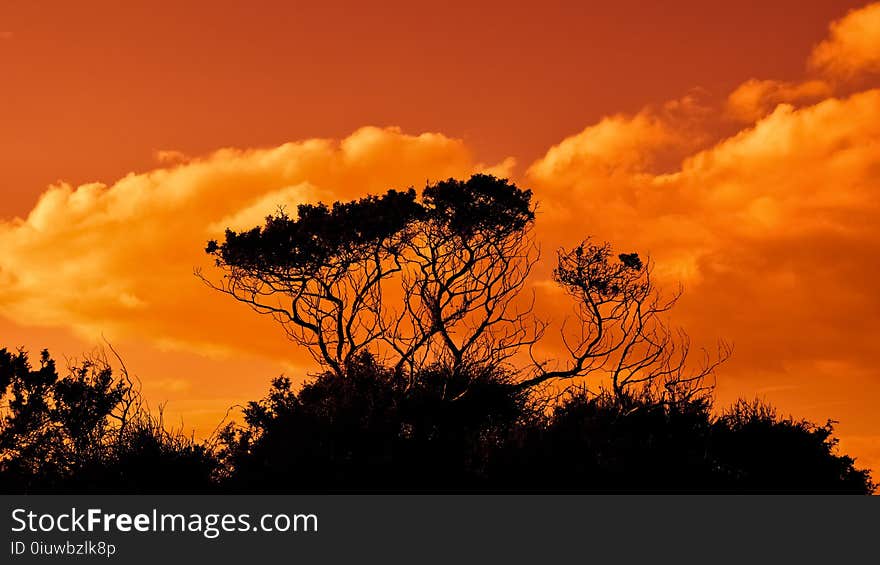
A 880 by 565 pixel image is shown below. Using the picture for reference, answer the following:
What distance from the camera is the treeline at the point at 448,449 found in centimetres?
2811

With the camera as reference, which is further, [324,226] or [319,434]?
[324,226]

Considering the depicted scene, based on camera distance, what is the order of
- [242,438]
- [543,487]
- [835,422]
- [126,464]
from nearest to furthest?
[543,487] < [126,464] < [242,438] < [835,422]

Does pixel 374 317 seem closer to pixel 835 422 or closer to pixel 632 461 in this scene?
pixel 632 461

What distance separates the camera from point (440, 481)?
2892 cm

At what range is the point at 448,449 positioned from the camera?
30.6 metres

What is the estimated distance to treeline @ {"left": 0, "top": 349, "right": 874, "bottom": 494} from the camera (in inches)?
1107
